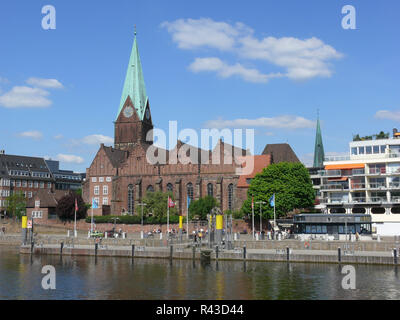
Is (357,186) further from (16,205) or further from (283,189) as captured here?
(16,205)

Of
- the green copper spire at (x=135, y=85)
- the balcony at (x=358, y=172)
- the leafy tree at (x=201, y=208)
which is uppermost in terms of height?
the green copper spire at (x=135, y=85)

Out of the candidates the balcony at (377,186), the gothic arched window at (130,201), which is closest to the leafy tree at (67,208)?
the gothic arched window at (130,201)

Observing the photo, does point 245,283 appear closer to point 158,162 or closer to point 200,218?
point 200,218

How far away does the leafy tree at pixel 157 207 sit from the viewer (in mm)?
96750

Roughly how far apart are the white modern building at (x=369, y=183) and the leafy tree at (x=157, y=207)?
29.9 meters

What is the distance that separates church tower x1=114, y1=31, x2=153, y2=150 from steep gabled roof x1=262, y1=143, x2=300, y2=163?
112ft

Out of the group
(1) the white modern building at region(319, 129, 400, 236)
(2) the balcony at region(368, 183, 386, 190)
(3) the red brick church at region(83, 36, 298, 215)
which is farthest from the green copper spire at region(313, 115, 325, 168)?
(2) the balcony at region(368, 183, 386, 190)

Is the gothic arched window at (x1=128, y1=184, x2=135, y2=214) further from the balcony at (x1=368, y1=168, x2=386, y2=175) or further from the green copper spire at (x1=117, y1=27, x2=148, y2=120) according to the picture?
the balcony at (x1=368, y1=168, x2=386, y2=175)

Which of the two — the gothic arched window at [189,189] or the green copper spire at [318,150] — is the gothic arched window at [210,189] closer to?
the gothic arched window at [189,189]

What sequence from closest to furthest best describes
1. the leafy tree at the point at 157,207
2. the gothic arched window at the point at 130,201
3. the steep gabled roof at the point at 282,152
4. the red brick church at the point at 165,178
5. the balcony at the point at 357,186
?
the balcony at the point at 357,186
the leafy tree at the point at 157,207
the red brick church at the point at 165,178
the gothic arched window at the point at 130,201
the steep gabled roof at the point at 282,152

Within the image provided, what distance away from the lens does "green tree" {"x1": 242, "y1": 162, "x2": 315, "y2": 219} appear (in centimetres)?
8444

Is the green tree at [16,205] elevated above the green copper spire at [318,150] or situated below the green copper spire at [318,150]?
below

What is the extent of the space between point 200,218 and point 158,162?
73.2 ft

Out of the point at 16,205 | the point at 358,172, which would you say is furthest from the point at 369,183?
the point at 16,205
